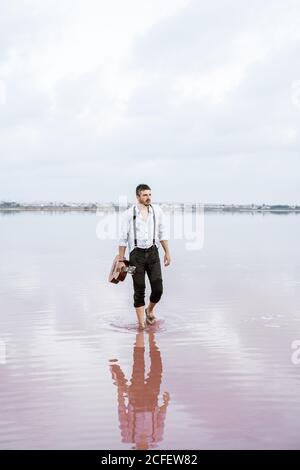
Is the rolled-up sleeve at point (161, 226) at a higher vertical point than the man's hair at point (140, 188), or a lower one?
lower

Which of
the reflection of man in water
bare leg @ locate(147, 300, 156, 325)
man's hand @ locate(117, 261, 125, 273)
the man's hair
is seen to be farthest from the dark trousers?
the reflection of man in water

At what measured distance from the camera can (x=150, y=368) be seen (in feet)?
22.5

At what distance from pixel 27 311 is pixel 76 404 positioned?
5315 millimetres

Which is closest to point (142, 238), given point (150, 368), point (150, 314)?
point (150, 314)

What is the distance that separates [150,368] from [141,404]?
4.01 feet

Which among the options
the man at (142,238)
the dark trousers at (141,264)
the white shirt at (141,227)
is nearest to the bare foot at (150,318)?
the man at (142,238)

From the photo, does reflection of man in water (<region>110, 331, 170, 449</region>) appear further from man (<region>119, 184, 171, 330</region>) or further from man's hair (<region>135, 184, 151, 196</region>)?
man's hair (<region>135, 184, 151, 196</region>)

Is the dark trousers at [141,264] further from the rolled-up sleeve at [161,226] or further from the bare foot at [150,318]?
the bare foot at [150,318]

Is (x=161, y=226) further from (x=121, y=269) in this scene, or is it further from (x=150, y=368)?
(x=150, y=368)

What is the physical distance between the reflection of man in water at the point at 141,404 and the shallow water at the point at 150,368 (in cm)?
1

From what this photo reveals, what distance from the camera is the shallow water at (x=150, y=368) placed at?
488 cm

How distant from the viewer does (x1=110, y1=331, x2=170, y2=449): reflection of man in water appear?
4840 millimetres

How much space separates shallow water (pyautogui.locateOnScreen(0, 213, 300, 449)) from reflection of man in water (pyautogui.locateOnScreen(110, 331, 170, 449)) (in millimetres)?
11
